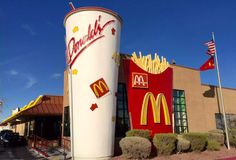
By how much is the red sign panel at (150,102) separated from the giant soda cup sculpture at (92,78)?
244 centimetres

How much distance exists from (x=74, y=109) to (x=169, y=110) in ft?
29.8

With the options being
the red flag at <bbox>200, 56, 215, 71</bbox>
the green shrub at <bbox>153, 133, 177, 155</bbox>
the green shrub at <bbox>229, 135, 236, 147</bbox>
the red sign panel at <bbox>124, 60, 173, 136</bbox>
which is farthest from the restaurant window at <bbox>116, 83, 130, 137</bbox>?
the green shrub at <bbox>229, 135, 236, 147</bbox>

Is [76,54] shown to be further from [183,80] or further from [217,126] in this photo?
[217,126]

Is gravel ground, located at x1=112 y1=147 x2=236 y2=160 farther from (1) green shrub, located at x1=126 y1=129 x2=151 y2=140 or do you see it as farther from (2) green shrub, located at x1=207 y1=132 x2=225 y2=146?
(2) green shrub, located at x1=207 y1=132 x2=225 y2=146

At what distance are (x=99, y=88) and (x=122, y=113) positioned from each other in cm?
498

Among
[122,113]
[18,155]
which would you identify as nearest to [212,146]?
[122,113]

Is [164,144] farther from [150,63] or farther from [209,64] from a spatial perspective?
[209,64]

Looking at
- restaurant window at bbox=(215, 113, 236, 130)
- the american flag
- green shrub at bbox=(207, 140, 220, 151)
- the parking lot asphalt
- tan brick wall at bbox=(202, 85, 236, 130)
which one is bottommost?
the parking lot asphalt

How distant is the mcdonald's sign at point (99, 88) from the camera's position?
17.8 metres

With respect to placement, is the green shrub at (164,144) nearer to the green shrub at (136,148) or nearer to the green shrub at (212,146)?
the green shrub at (136,148)

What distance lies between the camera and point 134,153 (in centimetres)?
1692

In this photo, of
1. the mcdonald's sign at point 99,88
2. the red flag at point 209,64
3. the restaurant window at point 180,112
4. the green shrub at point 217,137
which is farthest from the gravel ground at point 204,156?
the red flag at point 209,64

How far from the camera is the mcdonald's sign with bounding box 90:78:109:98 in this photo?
17.8 m

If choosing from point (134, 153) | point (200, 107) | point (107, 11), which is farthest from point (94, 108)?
point (200, 107)
